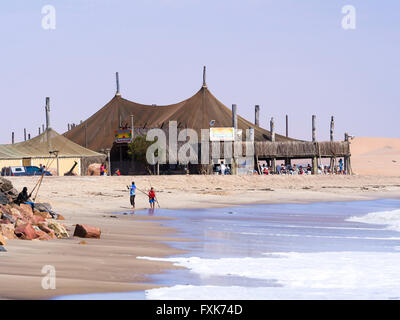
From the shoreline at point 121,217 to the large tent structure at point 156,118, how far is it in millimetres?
12134

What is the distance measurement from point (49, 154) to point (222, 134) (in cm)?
1257

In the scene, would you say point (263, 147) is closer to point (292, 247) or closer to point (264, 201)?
point (264, 201)

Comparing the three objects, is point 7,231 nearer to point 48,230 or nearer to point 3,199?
point 48,230

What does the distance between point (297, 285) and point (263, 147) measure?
147ft

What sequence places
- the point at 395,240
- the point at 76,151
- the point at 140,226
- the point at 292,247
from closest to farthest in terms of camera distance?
the point at 292,247 < the point at 395,240 < the point at 140,226 < the point at 76,151

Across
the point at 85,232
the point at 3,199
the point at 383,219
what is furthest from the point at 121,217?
the point at 383,219

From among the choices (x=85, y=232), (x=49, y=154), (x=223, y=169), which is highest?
(x=49, y=154)

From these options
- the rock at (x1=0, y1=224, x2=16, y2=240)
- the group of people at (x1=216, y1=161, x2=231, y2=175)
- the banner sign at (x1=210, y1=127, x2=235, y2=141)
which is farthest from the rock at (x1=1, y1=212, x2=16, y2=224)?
the banner sign at (x1=210, y1=127, x2=235, y2=141)

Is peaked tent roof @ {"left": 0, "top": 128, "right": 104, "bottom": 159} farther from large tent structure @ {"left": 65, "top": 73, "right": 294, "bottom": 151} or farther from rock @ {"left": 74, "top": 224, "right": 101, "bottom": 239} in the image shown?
rock @ {"left": 74, "top": 224, "right": 101, "bottom": 239}

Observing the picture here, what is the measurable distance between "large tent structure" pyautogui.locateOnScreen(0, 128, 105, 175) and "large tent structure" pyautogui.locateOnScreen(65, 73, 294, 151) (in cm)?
709

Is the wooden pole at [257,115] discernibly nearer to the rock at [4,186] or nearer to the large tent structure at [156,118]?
the large tent structure at [156,118]

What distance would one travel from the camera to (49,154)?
50.2m

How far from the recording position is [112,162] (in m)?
55.4
